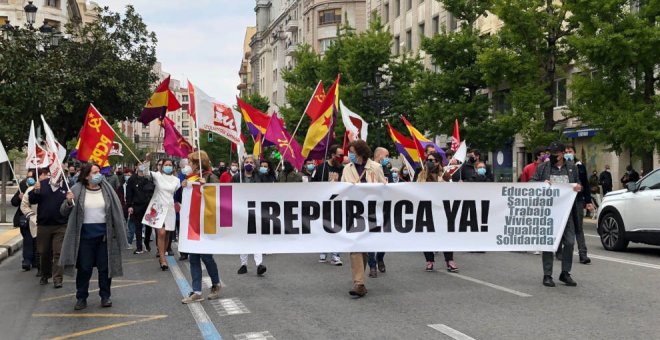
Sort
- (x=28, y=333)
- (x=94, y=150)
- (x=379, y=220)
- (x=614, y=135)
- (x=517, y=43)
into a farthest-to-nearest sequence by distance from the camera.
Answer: (x=517, y=43), (x=614, y=135), (x=94, y=150), (x=379, y=220), (x=28, y=333)

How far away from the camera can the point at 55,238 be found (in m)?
11.2

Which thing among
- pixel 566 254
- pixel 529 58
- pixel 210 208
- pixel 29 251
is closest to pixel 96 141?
pixel 210 208

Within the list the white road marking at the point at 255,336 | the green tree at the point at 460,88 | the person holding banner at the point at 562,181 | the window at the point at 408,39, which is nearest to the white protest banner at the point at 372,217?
the person holding banner at the point at 562,181

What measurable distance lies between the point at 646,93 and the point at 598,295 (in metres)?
17.2

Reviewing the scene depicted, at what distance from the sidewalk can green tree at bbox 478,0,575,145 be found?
1718 centimetres

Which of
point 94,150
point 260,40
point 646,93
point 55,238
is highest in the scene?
point 260,40

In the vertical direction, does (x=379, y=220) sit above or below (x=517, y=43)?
below

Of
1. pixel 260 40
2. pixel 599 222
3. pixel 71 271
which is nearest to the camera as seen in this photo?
pixel 71 271

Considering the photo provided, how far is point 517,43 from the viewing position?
28.7 m

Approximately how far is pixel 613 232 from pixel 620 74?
1116 centimetres

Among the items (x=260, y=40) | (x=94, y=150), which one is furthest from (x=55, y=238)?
(x=260, y=40)

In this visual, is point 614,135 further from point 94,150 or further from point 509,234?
point 94,150

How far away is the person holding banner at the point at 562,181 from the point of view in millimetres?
10148

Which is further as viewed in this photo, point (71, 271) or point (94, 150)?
point (94, 150)
